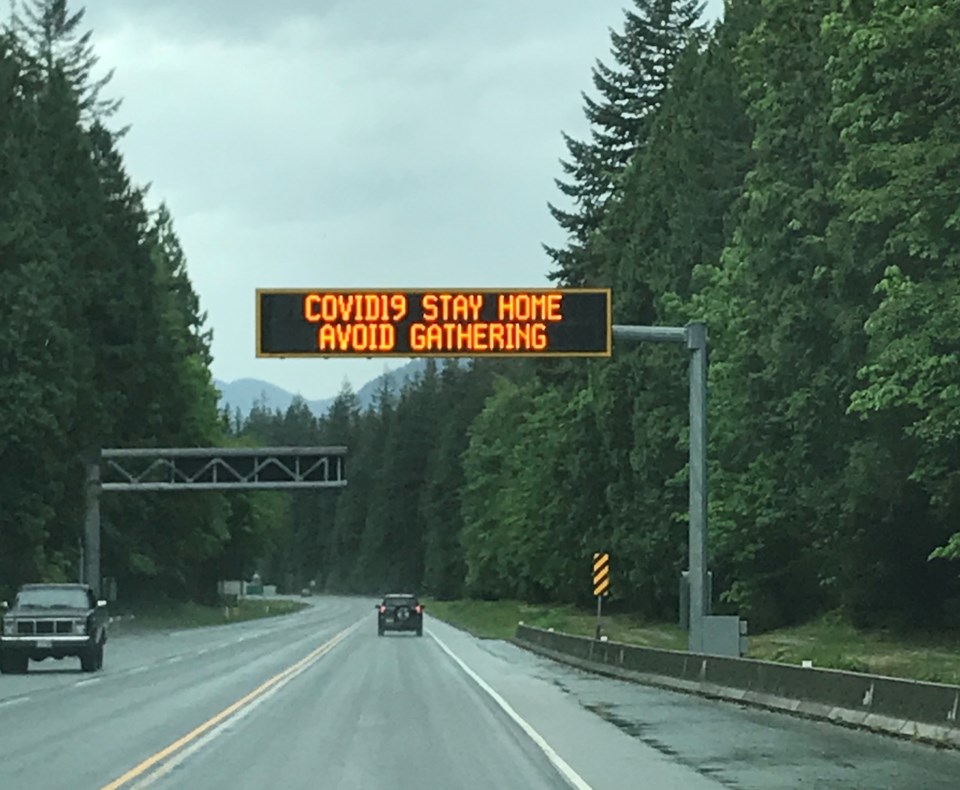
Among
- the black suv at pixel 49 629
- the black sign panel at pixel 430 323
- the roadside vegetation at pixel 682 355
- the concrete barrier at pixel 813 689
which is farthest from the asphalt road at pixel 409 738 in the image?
the roadside vegetation at pixel 682 355

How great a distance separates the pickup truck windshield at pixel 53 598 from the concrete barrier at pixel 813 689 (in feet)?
38.6

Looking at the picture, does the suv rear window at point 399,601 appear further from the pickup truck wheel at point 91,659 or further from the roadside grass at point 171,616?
the pickup truck wheel at point 91,659

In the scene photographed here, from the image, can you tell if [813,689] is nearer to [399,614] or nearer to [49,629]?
[49,629]

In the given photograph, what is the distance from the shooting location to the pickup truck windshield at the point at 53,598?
1634 inches

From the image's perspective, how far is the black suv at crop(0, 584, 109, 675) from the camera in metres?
40.9

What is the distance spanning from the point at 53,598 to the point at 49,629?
1.10 metres

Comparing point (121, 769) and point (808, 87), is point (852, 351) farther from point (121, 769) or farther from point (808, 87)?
point (121, 769)

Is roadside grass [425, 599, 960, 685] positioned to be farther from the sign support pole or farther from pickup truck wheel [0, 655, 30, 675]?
pickup truck wheel [0, 655, 30, 675]

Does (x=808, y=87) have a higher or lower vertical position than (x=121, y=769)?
higher

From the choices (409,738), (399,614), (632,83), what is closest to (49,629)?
(409,738)

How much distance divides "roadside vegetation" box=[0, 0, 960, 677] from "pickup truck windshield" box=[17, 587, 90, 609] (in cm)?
1528

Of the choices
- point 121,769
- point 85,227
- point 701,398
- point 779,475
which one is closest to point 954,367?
point 701,398

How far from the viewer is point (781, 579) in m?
61.6

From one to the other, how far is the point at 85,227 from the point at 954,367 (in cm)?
5653
